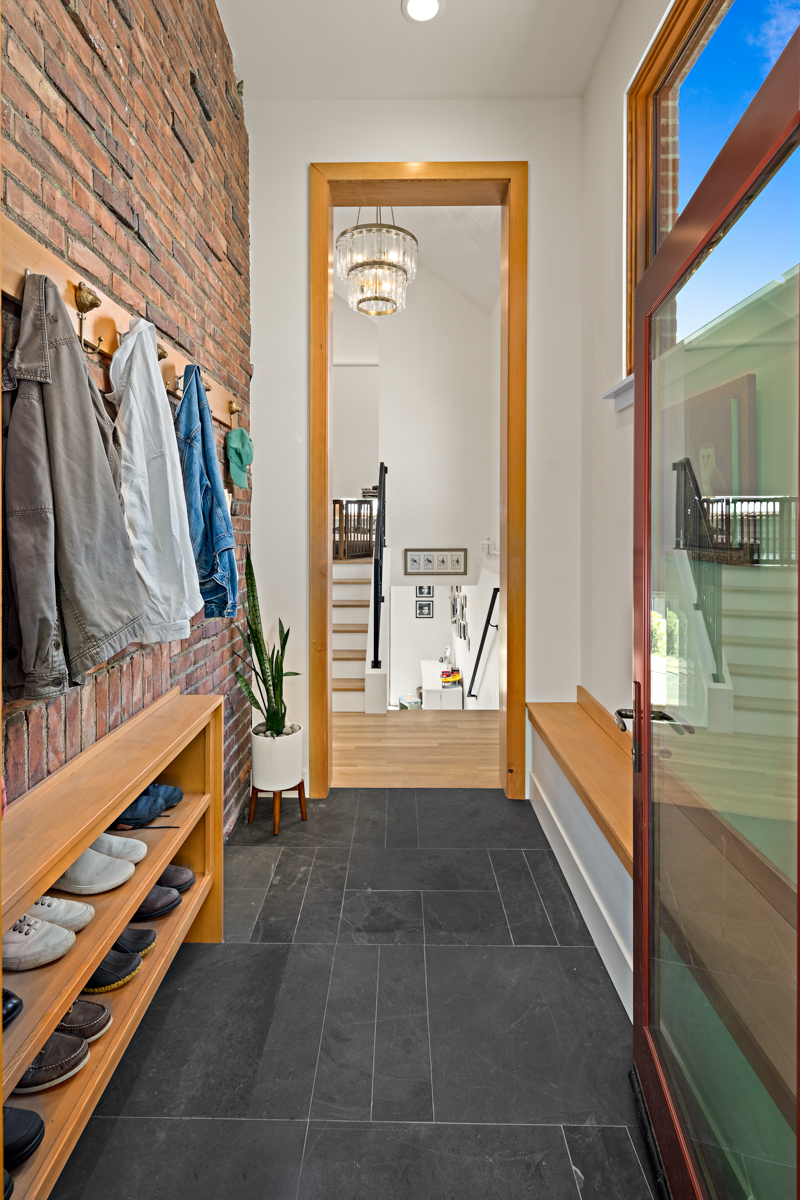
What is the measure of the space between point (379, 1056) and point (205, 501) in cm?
147

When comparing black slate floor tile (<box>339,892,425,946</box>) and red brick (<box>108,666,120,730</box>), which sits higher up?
red brick (<box>108,666,120,730</box>)

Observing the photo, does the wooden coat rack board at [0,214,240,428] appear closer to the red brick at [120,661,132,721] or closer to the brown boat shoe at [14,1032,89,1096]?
the red brick at [120,661,132,721]

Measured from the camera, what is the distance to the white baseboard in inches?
66.1

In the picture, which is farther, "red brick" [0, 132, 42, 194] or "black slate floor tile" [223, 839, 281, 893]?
"black slate floor tile" [223, 839, 281, 893]

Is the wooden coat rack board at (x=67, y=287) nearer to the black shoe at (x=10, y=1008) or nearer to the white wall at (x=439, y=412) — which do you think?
the black shoe at (x=10, y=1008)

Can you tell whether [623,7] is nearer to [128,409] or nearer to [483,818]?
[128,409]

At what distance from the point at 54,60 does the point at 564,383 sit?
7.09 ft

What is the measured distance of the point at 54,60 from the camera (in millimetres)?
1273

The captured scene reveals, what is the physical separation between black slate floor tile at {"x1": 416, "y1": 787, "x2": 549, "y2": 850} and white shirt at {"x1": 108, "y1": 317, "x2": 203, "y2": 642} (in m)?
1.43

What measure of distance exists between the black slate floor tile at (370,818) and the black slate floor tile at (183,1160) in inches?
48.6

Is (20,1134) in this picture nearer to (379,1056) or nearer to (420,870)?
(379,1056)

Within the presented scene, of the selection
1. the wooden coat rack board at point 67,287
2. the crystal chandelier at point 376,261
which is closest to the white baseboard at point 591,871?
the wooden coat rack board at point 67,287

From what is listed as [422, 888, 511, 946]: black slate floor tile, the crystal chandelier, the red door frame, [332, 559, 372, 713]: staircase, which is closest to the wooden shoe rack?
[422, 888, 511, 946]: black slate floor tile

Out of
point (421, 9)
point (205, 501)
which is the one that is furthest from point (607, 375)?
point (205, 501)
